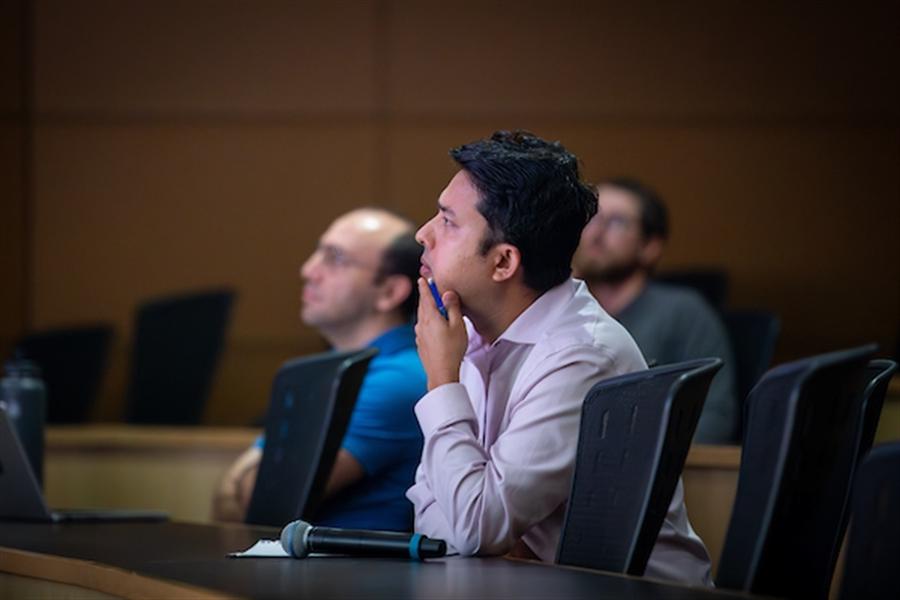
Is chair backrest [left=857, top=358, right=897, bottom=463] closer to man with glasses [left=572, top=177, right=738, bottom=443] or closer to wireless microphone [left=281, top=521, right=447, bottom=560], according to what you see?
wireless microphone [left=281, top=521, right=447, bottom=560]

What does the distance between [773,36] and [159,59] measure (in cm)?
217

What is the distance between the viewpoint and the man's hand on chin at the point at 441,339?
7.06 ft

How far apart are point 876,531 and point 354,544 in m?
0.74

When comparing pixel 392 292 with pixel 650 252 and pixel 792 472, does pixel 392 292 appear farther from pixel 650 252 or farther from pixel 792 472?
pixel 792 472

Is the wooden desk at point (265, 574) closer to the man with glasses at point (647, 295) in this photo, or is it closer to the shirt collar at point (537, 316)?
the shirt collar at point (537, 316)

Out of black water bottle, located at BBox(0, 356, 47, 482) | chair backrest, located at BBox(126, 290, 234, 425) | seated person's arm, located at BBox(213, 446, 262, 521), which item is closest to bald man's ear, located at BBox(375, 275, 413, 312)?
seated person's arm, located at BBox(213, 446, 262, 521)

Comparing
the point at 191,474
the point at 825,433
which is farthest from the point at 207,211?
the point at 825,433

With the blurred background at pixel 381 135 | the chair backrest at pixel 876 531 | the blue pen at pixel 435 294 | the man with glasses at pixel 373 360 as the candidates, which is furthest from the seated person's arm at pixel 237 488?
the blurred background at pixel 381 135

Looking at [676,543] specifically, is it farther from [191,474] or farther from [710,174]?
[710,174]

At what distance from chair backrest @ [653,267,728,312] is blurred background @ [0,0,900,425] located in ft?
1.35

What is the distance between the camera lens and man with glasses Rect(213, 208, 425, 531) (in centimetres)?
284

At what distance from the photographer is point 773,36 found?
528 centimetres

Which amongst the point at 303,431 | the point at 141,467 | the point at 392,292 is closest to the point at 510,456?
the point at 303,431

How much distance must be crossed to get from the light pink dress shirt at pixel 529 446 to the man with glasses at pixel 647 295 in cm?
177
